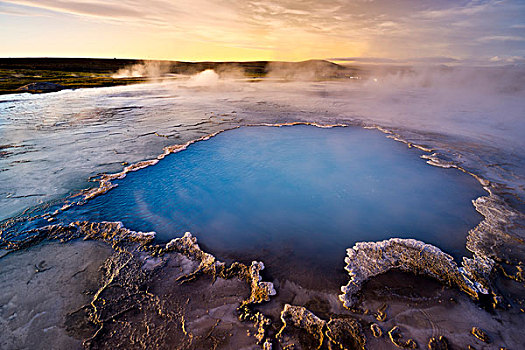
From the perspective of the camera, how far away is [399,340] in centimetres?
269

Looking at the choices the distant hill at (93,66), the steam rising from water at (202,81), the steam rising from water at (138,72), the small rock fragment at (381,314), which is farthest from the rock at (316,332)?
the distant hill at (93,66)

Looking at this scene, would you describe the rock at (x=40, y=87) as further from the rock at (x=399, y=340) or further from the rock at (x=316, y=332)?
the rock at (x=399, y=340)

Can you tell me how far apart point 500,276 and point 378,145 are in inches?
229

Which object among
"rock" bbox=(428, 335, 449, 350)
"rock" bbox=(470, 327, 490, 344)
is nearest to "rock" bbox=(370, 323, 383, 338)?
"rock" bbox=(428, 335, 449, 350)

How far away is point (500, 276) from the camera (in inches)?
138

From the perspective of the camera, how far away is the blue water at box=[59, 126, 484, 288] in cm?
418

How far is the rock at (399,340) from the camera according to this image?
2627 millimetres

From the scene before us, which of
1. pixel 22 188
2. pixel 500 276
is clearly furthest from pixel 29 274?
pixel 500 276

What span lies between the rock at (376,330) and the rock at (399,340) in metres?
0.11

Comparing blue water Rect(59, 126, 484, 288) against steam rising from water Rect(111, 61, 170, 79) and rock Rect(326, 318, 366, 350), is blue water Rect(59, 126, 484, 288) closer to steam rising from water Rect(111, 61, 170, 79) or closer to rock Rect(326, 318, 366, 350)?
rock Rect(326, 318, 366, 350)

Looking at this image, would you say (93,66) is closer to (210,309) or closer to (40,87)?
(40,87)

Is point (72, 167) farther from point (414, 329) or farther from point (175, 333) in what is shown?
point (414, 329)

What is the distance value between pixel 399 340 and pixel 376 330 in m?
0.25

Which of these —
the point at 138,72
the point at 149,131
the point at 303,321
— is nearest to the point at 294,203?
the point at 303,321
